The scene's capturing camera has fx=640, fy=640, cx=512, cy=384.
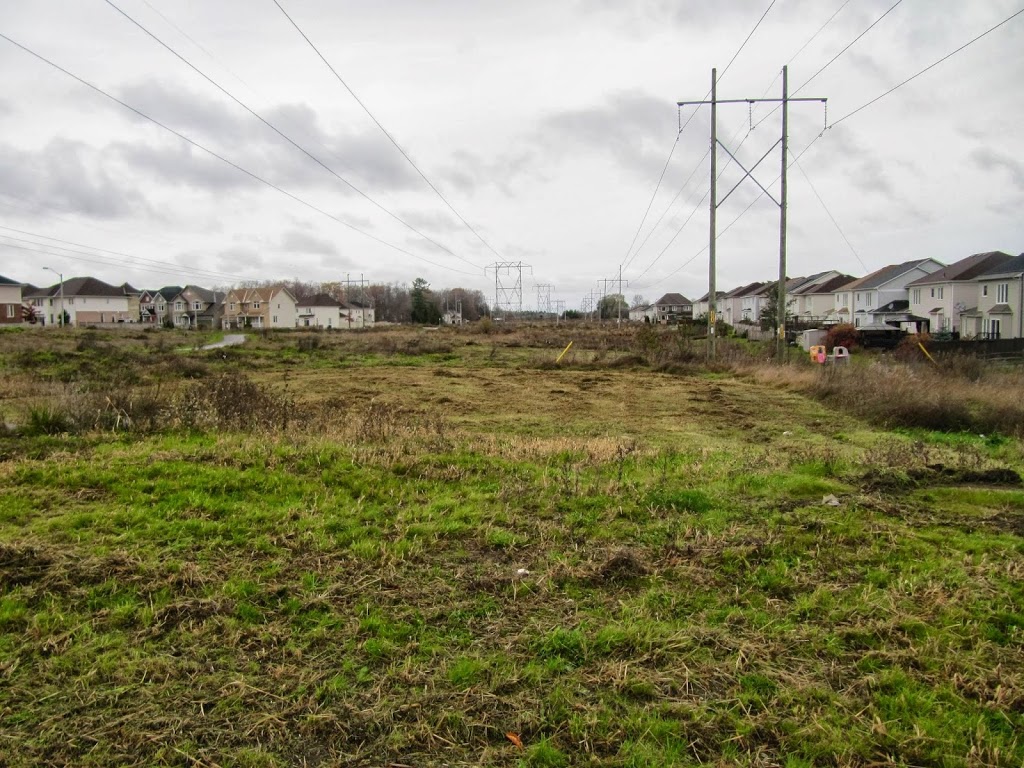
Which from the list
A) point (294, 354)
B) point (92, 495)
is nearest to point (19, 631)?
point (92, 495)

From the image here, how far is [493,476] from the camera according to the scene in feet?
24.7

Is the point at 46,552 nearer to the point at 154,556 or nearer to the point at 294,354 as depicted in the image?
the point at 154,556

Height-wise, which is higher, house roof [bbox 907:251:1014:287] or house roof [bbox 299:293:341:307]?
house roof [bbox 299:293:341:307]

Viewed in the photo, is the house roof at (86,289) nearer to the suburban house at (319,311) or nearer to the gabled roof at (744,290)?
the suburban house at (319,311)

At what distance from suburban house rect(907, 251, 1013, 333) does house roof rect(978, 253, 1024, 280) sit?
0.92 meters

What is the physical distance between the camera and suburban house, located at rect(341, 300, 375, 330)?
104812mm

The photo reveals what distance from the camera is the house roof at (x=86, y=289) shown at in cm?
8431

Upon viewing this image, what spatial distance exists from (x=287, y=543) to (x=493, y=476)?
9.18 feet

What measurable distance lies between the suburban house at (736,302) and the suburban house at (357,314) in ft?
194

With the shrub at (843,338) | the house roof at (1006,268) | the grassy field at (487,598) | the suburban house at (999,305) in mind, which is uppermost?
the house roof at (1006,268)

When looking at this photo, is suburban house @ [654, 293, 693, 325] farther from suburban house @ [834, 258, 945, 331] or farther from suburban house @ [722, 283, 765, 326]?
suburban house @ [834, 258, 945, 331]

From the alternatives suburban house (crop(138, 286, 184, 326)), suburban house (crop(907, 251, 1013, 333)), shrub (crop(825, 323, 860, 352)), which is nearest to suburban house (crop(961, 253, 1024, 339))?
suburban house (crop(907, 251, 1013, 333))

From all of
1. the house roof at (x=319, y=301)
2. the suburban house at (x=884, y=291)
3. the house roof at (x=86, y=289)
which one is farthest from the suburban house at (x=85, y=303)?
the suburban house at (x=884, y=291)

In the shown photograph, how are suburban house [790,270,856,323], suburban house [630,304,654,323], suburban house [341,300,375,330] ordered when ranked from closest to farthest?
suburban house [790,270,856,323] → suburban house [341,300,375,330] → suburban house [630,304,654,323]
